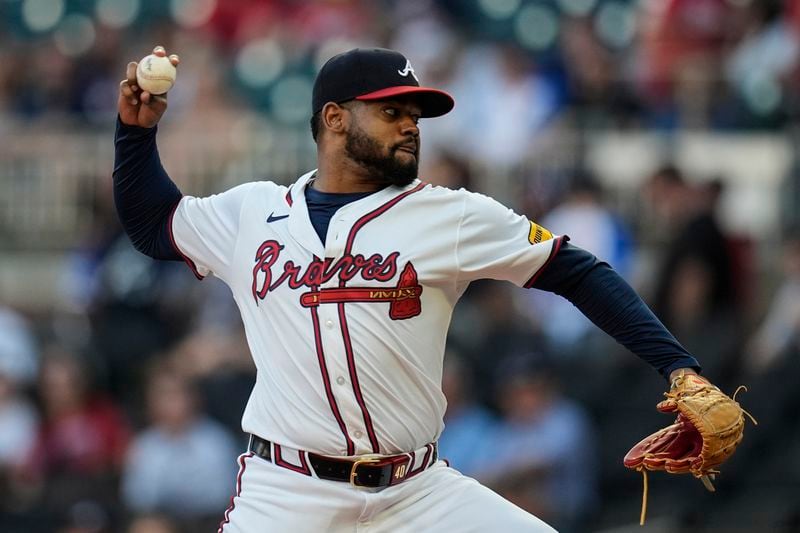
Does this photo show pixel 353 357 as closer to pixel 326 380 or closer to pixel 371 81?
pixel 326 380

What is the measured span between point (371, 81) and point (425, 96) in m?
0.17

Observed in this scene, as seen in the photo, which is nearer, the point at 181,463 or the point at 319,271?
the point at 319,271

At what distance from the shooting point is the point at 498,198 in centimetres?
1129

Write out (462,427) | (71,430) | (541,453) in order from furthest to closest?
(71,430), (462,427), (541,453)

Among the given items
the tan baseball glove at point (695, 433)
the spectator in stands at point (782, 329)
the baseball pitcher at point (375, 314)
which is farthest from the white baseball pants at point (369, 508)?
the spectator in stands at point (782, 329)

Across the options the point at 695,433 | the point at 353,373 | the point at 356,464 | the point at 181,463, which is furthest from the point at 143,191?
the point at 181,463

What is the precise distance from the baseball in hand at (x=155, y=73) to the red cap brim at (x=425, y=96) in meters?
0.62

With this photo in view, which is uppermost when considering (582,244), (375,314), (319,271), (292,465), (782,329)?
(319,271)

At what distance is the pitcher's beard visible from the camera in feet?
16.0

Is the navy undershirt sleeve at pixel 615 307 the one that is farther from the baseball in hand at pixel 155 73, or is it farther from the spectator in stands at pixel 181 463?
the spectator in stands at pixel 181 463

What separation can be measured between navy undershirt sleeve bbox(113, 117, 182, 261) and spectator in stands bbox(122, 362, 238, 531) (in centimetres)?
419

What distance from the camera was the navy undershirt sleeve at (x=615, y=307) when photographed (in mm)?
4746

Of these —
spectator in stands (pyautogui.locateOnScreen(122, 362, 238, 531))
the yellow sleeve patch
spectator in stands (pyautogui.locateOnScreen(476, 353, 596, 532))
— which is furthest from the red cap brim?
spectator in stands (pyautogui.locateOnScreen(122, 362, 238, 531))

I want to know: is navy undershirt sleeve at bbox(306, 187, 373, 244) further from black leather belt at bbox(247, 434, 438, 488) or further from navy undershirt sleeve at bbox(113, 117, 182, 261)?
black leather belt at bbox(247, 434, 438, 488)
